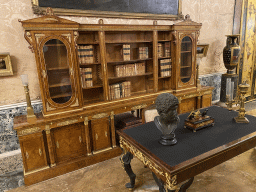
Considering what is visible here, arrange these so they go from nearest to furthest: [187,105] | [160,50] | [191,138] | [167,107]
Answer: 1. [167,107]
2. [191,138]
3. [160,50]
4. [187,105]

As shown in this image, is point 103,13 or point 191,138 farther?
point 103,13

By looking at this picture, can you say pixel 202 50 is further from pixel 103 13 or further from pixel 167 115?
pixel 167 115

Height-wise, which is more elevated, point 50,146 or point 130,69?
point 130,69

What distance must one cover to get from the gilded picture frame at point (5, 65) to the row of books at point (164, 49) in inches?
98.9

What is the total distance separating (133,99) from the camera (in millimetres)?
3330

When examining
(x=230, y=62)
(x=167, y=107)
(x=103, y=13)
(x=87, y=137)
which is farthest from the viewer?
(x=230, y=62)

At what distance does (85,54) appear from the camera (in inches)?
115

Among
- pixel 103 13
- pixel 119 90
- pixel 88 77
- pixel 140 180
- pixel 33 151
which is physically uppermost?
pixel 103 13

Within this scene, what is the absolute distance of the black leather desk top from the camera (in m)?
1.64

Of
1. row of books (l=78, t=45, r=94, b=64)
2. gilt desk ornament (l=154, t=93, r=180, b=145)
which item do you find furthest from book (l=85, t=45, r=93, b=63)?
gilt desk ornament (l=154, t=93, r=180, b=145)

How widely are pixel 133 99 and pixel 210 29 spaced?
298cm

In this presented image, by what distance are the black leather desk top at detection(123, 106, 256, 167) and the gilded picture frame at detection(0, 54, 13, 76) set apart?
76.5 inches

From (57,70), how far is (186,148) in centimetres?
202

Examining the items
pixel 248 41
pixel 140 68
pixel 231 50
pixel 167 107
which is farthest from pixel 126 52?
pixel 248 41
